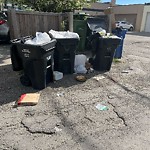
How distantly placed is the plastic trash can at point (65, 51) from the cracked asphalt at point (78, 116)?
0.31 metres

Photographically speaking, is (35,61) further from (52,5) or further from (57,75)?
(52,5)

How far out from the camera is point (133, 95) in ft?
14.5

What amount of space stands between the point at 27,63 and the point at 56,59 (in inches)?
43.8

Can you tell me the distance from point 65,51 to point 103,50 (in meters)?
1.31

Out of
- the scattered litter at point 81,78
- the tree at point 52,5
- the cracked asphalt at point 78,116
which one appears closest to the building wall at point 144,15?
the tree at point 52,5

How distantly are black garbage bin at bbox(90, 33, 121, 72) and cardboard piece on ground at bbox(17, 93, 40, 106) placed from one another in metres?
2.51

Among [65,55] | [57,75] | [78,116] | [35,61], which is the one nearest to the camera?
[78,116]

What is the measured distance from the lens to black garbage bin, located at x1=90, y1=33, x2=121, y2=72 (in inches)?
221

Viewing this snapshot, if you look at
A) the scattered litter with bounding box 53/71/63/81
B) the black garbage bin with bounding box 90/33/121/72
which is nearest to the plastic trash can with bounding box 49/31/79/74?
the scattered litter with bounding box 53/71/63/81

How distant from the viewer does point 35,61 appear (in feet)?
13.4

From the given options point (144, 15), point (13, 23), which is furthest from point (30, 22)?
point (144, 15)

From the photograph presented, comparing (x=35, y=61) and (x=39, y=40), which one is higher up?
(x=39, y=40)

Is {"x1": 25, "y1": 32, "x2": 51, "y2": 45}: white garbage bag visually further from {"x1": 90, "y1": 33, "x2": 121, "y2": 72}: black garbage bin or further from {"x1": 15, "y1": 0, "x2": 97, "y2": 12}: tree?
{"x1": 15, "y1": 0, "x2": 97, "y2": 12}: tree

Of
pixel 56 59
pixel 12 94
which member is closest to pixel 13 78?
pixel 12 94
